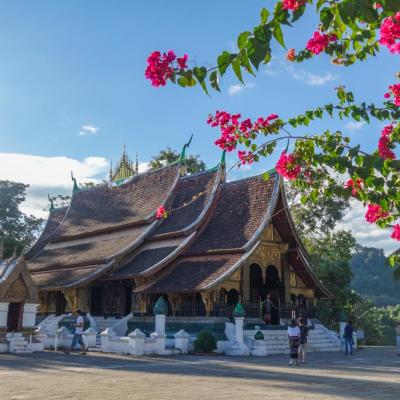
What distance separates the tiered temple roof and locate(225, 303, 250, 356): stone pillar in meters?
1.46

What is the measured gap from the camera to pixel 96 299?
72.7 feet

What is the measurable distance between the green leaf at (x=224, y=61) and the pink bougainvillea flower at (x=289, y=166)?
268cm

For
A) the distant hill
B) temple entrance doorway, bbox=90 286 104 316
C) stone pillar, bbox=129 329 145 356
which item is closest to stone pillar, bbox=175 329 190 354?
stone pillar, bbox=129 329 145 356

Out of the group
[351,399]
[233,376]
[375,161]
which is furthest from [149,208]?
[375,161]

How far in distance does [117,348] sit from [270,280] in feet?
27.3

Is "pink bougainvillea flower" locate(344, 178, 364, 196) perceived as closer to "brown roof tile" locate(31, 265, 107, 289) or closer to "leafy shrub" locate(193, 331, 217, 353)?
"leafy shrub" locate(193, 331, 217, 353)

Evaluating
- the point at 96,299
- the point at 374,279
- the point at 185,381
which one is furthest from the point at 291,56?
the point at 374,279

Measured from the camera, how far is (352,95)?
614 centimetres

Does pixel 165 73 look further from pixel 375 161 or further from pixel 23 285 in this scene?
pixel 23 285

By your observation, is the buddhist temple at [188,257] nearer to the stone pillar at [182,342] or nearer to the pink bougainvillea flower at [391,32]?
the stone pillar at [182,342]

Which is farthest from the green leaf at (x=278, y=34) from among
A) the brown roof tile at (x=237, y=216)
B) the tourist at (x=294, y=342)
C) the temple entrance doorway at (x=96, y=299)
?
the temple entrance doorway at (x=96, y=299)

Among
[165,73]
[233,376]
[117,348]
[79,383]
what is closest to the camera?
[165,73]

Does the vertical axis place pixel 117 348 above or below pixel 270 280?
below

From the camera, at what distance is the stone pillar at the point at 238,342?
1559 centimetres
